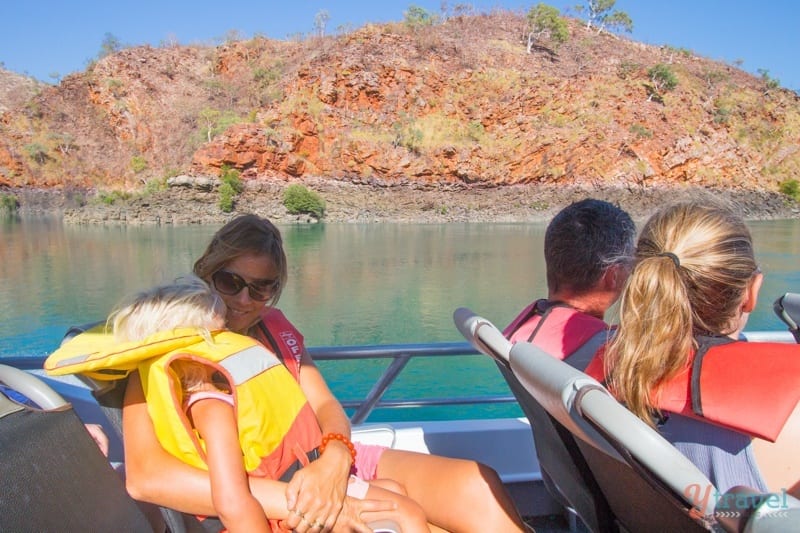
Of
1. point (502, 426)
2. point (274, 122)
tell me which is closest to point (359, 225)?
point (274, 122)

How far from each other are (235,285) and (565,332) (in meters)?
0.89

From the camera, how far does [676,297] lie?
0.93m

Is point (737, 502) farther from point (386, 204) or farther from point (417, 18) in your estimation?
point (417, 18)

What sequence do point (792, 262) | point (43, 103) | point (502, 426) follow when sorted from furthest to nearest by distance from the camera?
point (43, 103) → point (792, 262) → point (502, 426)

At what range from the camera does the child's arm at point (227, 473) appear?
3.43 ft

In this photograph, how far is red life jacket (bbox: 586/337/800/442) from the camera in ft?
2.37

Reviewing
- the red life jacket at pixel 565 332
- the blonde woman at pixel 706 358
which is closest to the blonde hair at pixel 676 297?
Result: the blonde woman at pixel 706 358

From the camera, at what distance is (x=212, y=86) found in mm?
41719

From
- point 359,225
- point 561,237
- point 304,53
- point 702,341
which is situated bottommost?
point 359,225

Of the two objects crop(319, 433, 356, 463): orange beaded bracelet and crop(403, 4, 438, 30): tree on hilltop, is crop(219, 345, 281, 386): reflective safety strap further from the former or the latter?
crop(403, 4, 438, 30): tree on hilltop

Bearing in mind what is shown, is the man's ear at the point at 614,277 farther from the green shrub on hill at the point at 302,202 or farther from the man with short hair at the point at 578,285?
the green shrub on hill at the point at 302,202

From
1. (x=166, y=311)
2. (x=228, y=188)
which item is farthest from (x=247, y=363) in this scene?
(x=228, y=188)

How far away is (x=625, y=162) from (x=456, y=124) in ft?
34.4

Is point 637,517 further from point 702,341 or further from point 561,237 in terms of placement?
point 561,237
